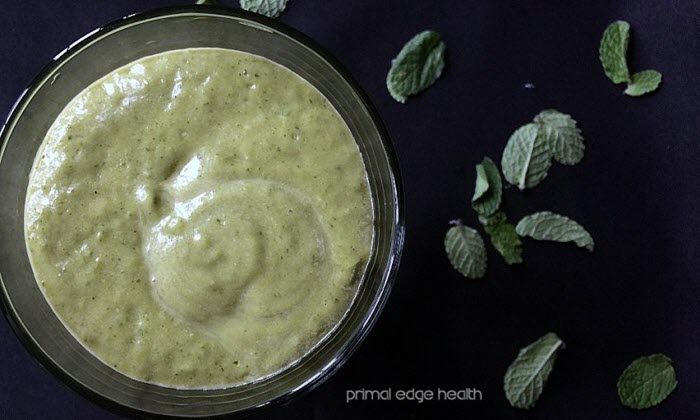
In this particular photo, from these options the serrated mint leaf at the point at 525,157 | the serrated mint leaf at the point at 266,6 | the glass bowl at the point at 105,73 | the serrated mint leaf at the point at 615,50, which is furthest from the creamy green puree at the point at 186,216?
the serrated mint leaf at the point at 615,50

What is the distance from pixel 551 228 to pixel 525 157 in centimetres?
15

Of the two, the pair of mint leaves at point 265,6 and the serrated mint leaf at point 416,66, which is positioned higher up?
the pair of mint leaves at point 265,6

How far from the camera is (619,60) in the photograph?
1550 millimetres

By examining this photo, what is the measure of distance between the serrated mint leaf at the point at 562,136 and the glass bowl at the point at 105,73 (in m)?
0.41

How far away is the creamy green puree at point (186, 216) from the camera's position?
117cm

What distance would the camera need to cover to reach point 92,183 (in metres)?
1.17

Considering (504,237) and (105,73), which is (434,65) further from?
(105,73)

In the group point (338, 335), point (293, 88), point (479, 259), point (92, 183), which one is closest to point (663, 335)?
point (479, 259)

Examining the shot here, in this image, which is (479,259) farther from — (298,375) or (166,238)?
(166,238)

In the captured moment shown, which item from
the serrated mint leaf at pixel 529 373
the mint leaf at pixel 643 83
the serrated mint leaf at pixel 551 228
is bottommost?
the serrated mint leaf at pixel 529 373

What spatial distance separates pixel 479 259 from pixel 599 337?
11.7 inches

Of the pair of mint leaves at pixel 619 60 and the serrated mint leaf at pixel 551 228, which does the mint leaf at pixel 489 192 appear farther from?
the pair of mint leaves at pixel 619 60

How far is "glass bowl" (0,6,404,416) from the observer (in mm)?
1260

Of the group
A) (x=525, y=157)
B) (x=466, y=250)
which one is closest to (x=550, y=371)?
(x=466, y=250)
